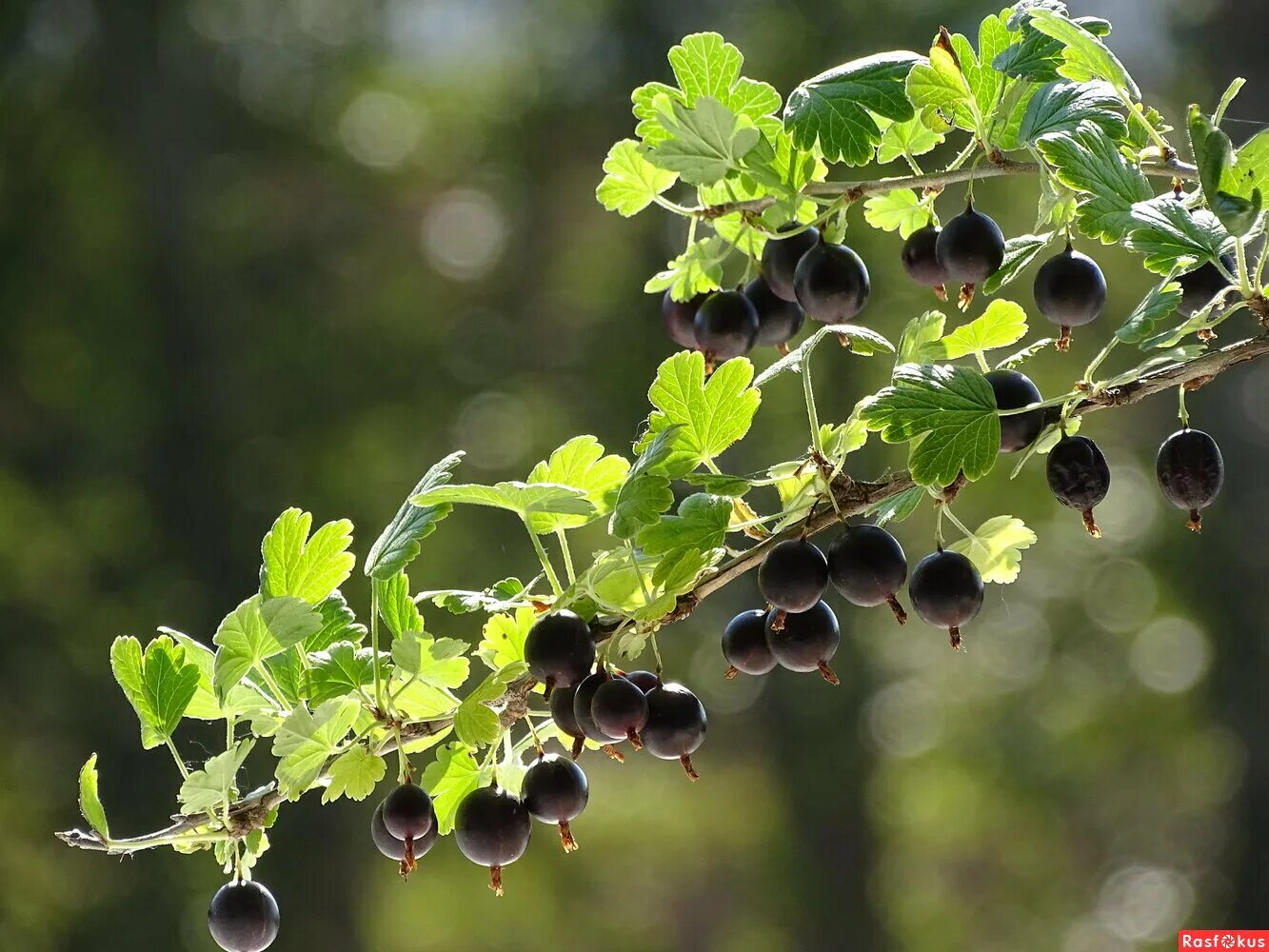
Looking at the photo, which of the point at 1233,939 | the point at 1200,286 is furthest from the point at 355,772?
the point at 1233,939

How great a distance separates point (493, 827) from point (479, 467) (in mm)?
4505

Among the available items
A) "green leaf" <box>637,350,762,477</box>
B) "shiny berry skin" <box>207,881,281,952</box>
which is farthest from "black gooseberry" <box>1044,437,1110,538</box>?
"shiny berry skin" <box>207,881,281,952</box>

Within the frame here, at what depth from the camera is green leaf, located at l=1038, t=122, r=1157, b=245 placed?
0.49m

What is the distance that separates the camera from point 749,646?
0.58 metres

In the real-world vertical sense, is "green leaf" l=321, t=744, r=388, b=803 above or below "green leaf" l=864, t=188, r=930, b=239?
below

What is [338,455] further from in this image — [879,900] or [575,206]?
[879,900]

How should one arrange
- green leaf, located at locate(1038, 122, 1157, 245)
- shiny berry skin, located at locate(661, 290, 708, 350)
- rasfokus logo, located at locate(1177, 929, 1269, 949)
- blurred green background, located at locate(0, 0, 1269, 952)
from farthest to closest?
blurred green background, located at locate(0, 0, 1269, 952), rasfokus logo, located at locate(1177, 929, 1269, 949), shiny berry skin, located at locate(661, 290, 708, 350), green leaf, located at locate(1038, 122, 1157, 245)

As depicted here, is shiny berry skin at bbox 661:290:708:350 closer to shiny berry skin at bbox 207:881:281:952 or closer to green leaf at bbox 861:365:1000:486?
green leaf at bbox 861:365:1000:486

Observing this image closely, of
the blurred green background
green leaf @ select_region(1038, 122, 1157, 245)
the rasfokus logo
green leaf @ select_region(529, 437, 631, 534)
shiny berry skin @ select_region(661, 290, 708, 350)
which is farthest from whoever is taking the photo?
the blurred green background

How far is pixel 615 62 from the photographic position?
5406 millimetres

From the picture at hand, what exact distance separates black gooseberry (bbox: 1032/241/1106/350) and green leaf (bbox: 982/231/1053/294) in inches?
0.4

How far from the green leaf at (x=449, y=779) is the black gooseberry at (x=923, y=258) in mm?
293

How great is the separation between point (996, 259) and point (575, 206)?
501 centimetres

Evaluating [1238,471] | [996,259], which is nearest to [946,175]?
[996,259]
